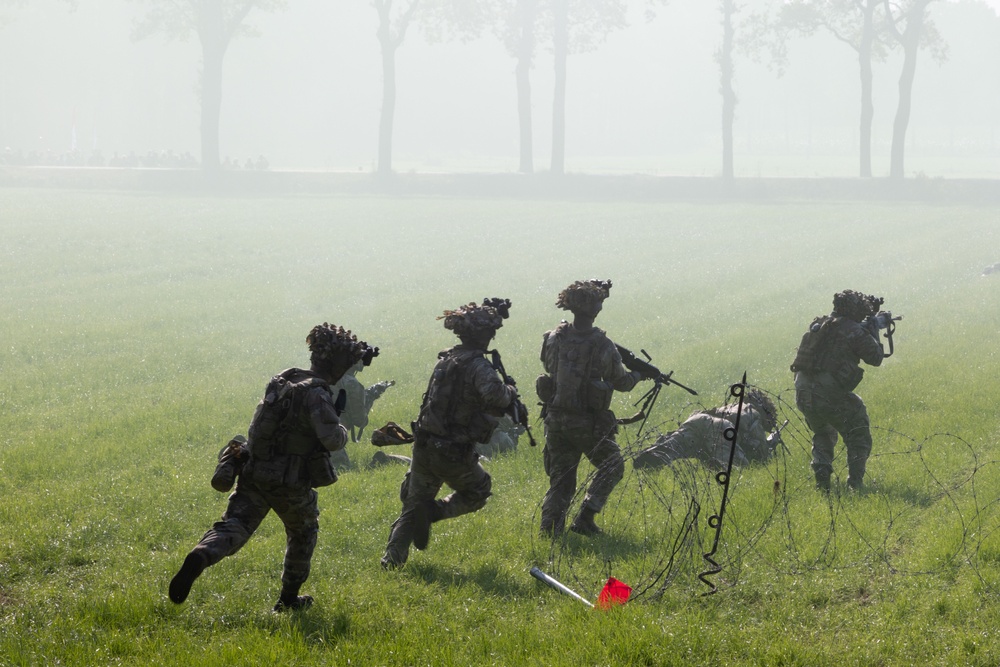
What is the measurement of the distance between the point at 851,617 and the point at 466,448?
9.81 feet

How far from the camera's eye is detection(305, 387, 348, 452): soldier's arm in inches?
264

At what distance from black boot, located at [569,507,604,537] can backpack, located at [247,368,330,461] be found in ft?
9.64

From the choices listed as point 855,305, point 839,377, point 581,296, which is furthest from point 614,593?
point 855,305

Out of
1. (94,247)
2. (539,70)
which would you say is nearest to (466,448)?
(94,247)

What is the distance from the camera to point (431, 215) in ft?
147

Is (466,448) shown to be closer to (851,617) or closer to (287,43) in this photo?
(851,617)

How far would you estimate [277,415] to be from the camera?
6.87 meters

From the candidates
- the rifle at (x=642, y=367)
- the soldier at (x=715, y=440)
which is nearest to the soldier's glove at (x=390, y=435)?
the rifle at (x=642, y=367)

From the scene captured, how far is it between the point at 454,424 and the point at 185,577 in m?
2.45

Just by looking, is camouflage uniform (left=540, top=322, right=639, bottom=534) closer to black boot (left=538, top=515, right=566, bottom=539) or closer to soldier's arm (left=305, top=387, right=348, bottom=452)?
black boot (left=538, top=515, right=566, bottom=539)

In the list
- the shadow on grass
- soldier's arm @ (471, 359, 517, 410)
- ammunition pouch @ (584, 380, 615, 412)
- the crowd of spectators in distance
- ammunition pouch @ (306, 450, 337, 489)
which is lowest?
the shadow on grass

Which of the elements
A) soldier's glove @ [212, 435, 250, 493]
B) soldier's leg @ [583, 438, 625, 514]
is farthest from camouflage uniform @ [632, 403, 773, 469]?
soldier's glove @ [212, 435, 250, 493]

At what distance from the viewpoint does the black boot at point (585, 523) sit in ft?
29.3

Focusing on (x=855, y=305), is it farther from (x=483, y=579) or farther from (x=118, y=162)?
(x=118, y=162)
